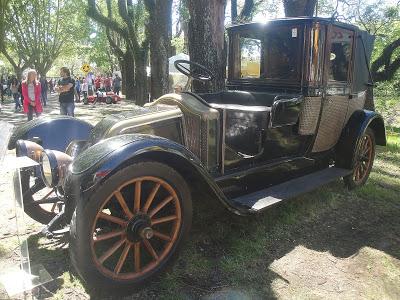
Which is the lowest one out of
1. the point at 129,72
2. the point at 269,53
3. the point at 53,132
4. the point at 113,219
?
the point at 113,219

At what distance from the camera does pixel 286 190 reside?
3.99 m

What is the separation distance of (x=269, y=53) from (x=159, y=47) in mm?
7099

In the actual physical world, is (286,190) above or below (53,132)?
below

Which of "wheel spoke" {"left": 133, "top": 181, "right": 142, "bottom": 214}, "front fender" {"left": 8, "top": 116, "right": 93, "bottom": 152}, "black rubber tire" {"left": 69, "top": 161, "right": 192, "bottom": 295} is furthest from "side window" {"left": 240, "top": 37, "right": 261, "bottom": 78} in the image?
"wheel spoke" {"left": 133, "top": 181, "right": 142, "bottom": 214}

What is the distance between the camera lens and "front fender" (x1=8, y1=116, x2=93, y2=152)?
151 inches

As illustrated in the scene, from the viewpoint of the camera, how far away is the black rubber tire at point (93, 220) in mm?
2434

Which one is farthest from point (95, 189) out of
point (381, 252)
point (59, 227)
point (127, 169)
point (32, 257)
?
point (381, 252)

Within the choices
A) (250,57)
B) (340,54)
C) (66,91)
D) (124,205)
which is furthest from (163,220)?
(66,91)

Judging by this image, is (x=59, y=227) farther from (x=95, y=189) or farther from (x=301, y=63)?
(x=301, y=63)

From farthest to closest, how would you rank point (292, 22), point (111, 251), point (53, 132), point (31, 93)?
point (31, 93) → point (292, 22) → point (53, 132) → point (111, 251)

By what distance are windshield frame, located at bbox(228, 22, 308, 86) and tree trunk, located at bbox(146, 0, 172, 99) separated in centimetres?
618

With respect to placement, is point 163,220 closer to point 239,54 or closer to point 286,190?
point 286,190

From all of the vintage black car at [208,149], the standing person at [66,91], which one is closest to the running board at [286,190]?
the vintage black car at [208,149]

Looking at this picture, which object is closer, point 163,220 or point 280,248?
point 163,220
